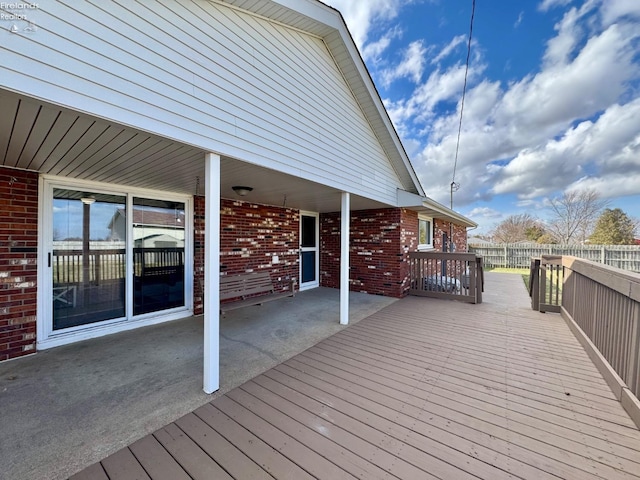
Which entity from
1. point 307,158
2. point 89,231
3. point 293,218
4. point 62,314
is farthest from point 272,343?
point 293,218

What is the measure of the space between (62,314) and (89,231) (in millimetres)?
1275

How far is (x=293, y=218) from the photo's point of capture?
748cm

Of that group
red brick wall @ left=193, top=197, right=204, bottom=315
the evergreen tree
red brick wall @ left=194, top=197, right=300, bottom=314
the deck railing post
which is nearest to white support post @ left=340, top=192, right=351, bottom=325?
red brick wall @ left=194, top=197, right=300, bottom=314

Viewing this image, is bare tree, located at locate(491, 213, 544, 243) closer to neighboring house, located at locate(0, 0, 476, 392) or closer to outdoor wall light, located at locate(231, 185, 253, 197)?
neighboring house, located at locate(0, 0, 476, 392)

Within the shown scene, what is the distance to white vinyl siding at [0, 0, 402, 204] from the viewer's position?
5.25ft

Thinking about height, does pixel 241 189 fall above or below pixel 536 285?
above

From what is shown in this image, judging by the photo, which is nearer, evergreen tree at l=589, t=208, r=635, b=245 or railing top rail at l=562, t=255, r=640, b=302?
railing top rail at l=562, t=255, r=640, b=302

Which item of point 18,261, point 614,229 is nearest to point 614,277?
point 18,261

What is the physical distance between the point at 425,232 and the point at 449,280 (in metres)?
2.92

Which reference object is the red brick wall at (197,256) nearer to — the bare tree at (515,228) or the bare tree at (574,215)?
the bare tree at (515,228)

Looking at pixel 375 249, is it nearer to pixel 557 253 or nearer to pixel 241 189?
pixel 241 189

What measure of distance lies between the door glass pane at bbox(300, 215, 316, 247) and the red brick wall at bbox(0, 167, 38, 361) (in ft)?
17.9

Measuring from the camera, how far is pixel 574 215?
74.5ft

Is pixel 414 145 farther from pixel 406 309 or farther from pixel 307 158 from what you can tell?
pixel 307 158
